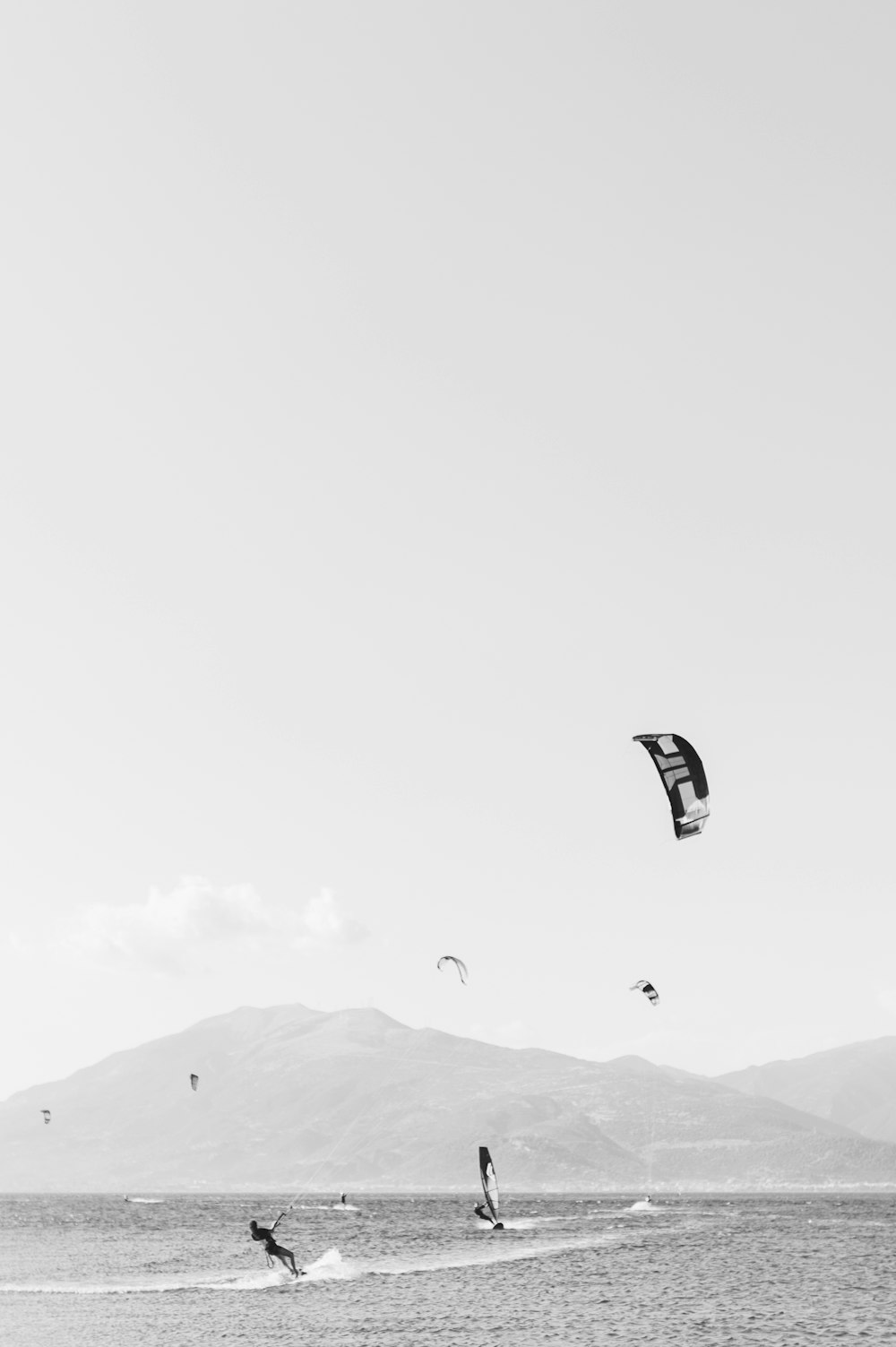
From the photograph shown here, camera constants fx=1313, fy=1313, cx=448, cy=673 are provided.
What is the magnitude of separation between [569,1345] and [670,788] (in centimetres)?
1923

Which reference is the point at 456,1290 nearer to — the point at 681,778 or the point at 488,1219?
the point at 681,778

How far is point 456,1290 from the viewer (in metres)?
59.8

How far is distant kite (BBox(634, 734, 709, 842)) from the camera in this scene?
39875 mm

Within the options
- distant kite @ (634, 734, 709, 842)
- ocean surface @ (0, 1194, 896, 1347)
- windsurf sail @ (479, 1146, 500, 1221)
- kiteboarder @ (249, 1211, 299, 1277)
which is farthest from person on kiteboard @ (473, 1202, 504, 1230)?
distant kite @ (634, 734, 709, 842)

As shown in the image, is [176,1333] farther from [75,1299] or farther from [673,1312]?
[673,1312]

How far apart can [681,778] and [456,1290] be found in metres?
32.0

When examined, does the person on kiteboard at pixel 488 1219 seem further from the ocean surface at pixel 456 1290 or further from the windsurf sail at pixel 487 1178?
the windsurf sail at pixel 487 1178

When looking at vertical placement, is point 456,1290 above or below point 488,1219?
above

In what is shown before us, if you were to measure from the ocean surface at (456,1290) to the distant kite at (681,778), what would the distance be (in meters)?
18.4

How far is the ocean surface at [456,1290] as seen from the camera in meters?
46.0

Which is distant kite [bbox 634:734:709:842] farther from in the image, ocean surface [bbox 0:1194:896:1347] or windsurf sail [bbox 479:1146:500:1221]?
windsurf sail [bbox 479:1146:500:1221]

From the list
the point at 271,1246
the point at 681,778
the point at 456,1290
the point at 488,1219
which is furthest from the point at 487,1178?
the point at 488,1219

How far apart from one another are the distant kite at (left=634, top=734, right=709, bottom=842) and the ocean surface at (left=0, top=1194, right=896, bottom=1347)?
18.4 metres

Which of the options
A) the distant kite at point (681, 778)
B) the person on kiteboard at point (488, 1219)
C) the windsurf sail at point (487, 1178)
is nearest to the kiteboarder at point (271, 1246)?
the windsurf sail at point (487, 1178)
